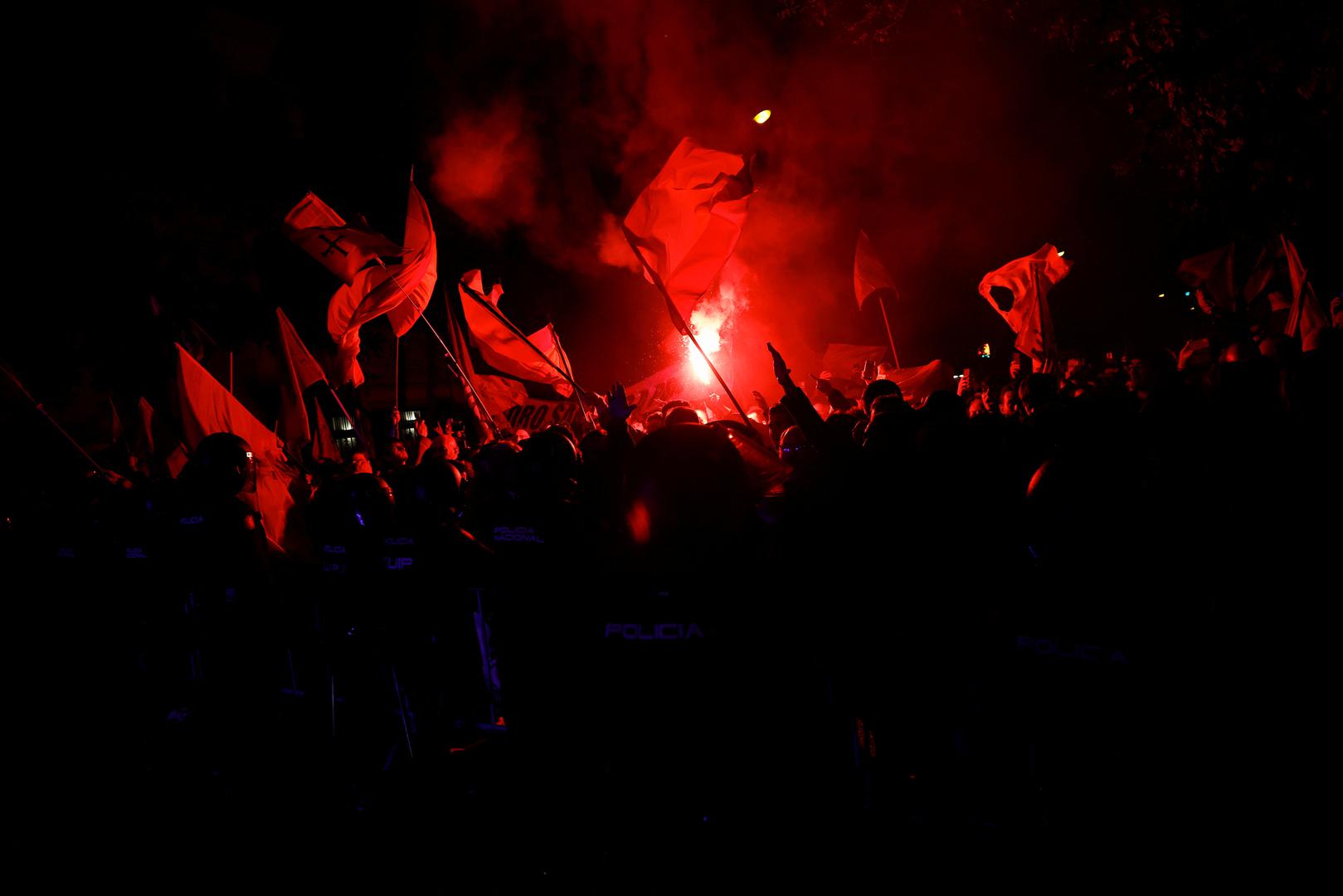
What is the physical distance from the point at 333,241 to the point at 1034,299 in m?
9.70

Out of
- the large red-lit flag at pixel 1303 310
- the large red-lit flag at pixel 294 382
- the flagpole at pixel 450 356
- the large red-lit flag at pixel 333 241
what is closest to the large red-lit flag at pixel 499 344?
the flagpole at pixel 450 356

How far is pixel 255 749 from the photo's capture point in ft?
16.5

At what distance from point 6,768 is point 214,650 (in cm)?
222

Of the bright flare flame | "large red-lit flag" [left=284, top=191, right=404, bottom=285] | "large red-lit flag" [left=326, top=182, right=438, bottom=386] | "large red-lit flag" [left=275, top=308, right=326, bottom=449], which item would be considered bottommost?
"large red-lit flag" [left=275, top=308, right=326, bottom=449]

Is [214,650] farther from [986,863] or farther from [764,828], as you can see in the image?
[986,863]

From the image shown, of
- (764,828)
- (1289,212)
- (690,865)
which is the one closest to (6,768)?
(690,865)

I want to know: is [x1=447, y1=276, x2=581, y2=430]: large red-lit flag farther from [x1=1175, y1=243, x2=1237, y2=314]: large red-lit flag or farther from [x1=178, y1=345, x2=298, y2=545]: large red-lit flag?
[x1=1175, y1=243, x2=1237, y2=314]: large red-lit flag

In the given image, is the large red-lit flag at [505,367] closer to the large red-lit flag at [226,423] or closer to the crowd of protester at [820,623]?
the large red-lit flag at [226,423]

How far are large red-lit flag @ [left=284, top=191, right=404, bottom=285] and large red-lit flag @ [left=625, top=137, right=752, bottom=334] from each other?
11.1 feet

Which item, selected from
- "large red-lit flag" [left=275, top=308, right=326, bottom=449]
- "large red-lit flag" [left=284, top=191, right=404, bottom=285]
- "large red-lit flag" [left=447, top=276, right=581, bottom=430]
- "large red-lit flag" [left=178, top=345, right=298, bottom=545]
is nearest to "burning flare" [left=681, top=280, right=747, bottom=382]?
"large red-lit flag" [left=447, top=276, right=581, bottom=430]

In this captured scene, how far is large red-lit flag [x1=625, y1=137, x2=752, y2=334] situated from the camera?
6488mm

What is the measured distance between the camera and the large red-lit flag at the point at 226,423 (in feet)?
24.1

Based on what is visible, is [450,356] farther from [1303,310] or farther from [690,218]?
[1303,310]

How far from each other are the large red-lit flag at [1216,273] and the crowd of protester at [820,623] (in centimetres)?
811
